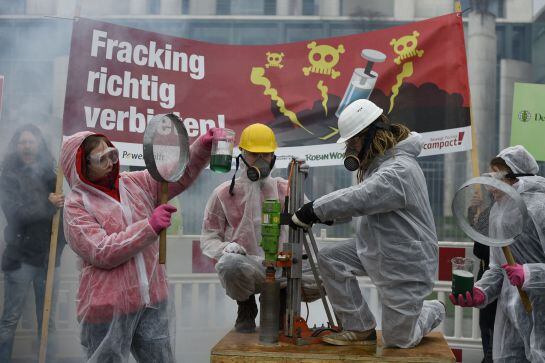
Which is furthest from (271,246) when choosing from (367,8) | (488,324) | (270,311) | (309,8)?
(367,8)

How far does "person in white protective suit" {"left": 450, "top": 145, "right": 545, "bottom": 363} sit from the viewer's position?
353 cm

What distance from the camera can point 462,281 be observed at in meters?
3.63

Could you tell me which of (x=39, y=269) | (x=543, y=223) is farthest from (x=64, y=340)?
(x=543, y=223)

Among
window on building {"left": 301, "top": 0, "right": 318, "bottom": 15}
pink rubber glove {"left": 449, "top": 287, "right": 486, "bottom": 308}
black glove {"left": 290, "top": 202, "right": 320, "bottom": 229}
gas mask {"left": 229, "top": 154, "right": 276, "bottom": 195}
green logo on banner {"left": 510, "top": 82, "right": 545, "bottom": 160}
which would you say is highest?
window on building {"left": 301, "top": 0, "right": 318, "bottom": 15}

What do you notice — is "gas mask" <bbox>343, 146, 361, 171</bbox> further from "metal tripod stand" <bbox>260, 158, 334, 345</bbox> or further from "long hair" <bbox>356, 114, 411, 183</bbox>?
"metal tripod stand" <bbox>260, 158, 334, 345</bbox>

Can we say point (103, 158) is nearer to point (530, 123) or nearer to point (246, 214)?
point (246, 214)

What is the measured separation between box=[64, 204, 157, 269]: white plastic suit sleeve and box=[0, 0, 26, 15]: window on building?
3817 millimetres

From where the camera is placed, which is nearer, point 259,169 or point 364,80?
point 259,169

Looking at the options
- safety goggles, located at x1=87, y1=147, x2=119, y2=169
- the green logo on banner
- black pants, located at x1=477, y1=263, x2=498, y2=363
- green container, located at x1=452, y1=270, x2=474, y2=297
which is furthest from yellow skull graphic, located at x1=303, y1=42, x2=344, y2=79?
safety goggles, located at x1=87, y1=147, x2=119, y2=169

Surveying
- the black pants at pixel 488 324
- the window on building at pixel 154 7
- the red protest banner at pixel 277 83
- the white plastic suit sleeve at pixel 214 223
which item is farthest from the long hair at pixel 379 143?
the window on building at pixel 154 7

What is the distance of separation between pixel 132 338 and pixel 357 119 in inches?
60.1

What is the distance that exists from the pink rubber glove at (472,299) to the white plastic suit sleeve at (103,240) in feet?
5.15

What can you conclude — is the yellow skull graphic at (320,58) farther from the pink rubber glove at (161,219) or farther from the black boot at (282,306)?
the pink rubber glove at (161,219)

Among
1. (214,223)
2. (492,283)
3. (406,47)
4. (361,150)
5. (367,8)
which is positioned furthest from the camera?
(367,8)
